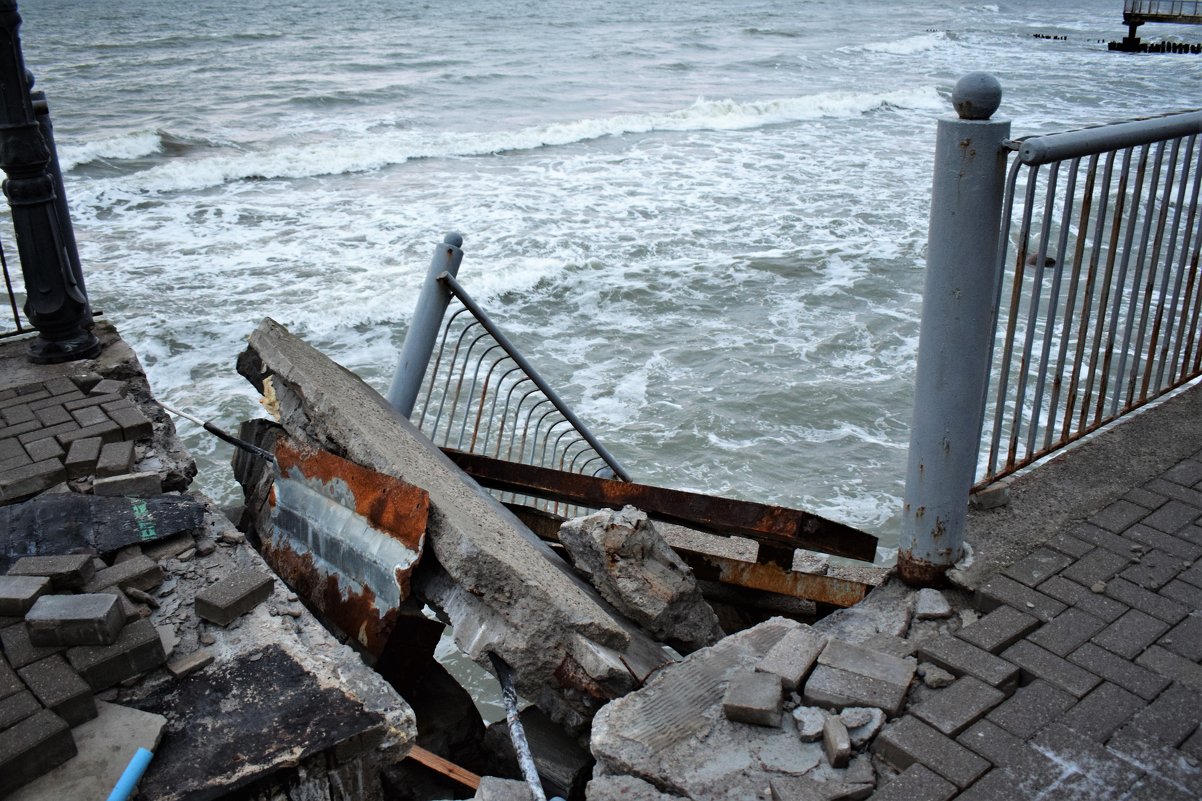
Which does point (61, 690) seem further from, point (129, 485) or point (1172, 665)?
point (1172, 665)

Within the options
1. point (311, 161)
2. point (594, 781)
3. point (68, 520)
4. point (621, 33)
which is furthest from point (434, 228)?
point (621, 33)

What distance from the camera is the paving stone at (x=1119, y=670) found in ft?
8.66

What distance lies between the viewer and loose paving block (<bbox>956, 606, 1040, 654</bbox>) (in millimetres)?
2842

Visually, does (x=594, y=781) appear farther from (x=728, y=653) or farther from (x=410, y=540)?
(x=410, y=540)

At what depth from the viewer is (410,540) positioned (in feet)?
10.7

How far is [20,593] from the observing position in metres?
2.91

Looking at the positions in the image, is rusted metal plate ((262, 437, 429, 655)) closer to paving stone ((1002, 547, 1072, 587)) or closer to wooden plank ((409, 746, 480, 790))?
wooden plank ((409, 746, 480, 790))

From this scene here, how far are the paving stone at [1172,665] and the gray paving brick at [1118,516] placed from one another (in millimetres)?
690

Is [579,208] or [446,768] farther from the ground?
[446,768]

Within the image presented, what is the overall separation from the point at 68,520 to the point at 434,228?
12.1 meters

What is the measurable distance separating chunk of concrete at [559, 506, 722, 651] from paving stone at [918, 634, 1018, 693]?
97 centimetres

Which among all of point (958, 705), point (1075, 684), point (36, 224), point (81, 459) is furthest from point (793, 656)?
point (36, 224)

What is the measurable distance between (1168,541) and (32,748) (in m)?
3.60

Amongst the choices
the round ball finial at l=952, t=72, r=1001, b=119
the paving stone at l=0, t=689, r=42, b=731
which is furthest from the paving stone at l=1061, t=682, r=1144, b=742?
the paving stone at l=0, t=689, r=42, b=731
